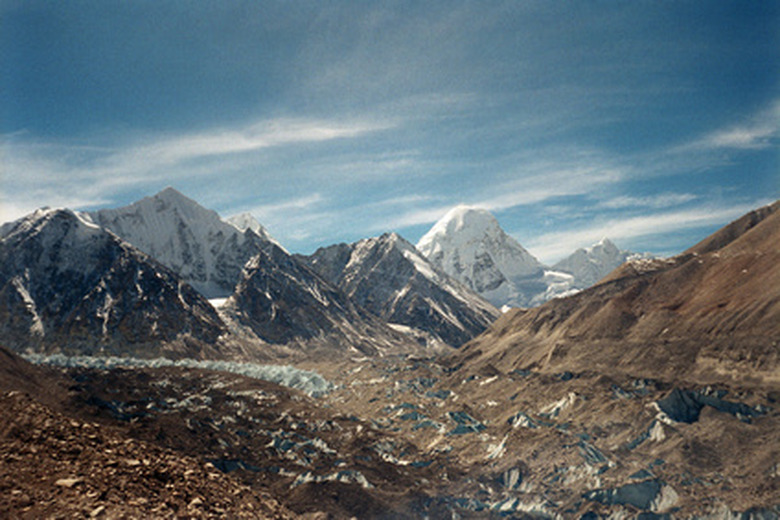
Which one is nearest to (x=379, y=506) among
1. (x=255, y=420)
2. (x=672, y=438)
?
(x=255, y=420)

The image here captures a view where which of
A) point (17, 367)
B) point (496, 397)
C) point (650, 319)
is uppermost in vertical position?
point (17, 367)

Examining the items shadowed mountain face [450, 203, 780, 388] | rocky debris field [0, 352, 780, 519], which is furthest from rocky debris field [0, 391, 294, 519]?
shadowed mountain face [450, 203, 780, 388]

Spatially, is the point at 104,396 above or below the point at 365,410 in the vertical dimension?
above

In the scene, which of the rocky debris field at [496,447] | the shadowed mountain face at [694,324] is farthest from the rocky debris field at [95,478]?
the shadowed mountain face at [694,324]

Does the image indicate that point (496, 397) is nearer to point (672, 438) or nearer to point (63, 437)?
point (672, 438)

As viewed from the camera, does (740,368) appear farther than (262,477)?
Yes

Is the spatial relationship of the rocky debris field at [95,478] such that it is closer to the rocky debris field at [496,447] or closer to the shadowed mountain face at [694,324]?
the rocky debris field at [496,447]

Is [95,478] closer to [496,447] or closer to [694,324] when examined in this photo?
[496,447]

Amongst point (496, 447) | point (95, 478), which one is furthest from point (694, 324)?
point (95, 478)
